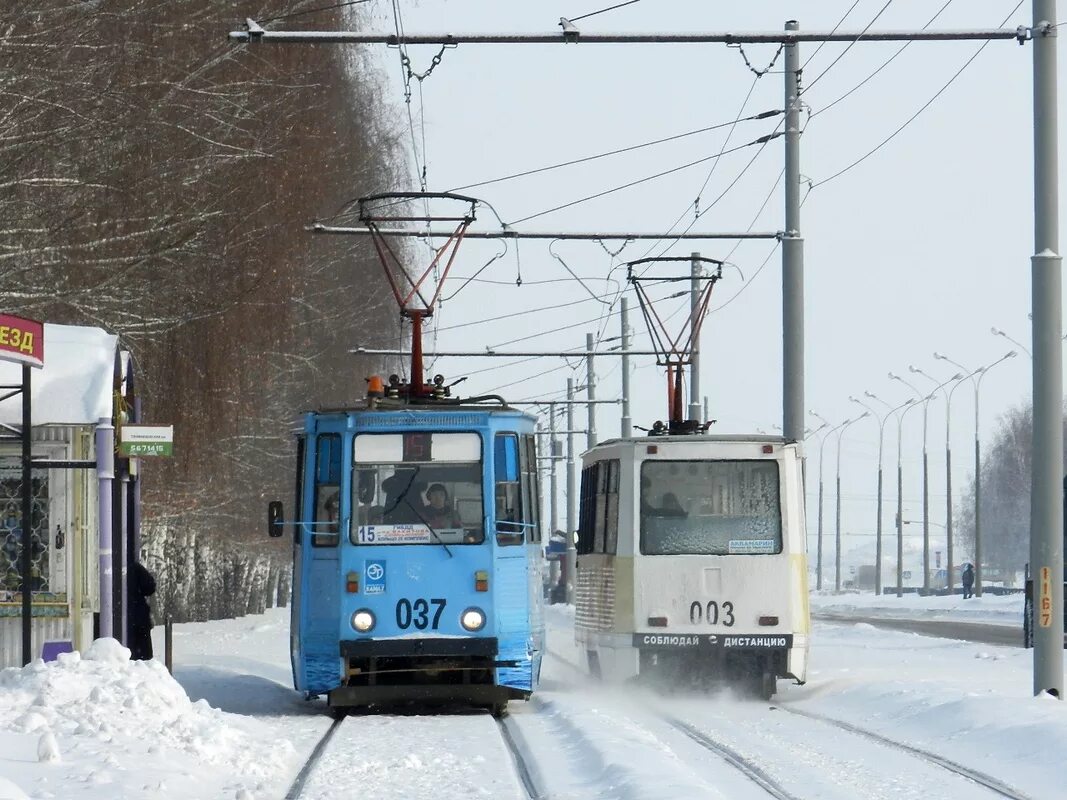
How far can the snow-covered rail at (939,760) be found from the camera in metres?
11.7

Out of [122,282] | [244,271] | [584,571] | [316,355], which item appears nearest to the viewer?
[584,571]

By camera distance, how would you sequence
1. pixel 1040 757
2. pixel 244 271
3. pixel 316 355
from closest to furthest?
1. pixel 1040 757
2. pixel 244 271
3. pixel 316 355

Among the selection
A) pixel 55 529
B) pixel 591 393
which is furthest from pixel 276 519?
pixel 591 393

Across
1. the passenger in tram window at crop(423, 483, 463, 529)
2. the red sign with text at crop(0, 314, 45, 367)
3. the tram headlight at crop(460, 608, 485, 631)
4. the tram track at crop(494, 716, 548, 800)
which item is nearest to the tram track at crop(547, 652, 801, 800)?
the tram track at crop(494, 716, 548, 800)

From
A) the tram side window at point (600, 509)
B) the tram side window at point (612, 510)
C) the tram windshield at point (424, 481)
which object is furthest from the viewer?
the tram side window at point (600, 509)

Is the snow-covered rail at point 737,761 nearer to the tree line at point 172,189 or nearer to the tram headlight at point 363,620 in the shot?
the tram headlight at point 363,620

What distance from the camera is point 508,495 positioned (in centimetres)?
1722

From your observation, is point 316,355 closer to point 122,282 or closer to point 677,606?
point 122,282

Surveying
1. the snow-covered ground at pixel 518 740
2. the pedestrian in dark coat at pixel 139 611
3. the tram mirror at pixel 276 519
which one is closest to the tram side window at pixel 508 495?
the snow-covered ground at pixel 518 740

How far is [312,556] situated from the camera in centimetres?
1719

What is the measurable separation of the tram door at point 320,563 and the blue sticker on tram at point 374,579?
237mm

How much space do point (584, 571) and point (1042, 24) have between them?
7.55 m

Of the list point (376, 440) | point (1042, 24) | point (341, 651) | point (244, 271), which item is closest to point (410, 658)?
point (341, 651)

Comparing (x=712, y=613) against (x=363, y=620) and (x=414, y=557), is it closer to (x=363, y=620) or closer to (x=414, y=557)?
(x=414, y=557)
